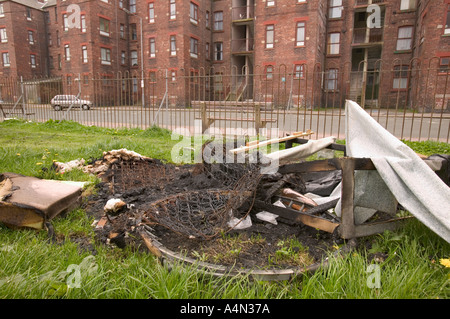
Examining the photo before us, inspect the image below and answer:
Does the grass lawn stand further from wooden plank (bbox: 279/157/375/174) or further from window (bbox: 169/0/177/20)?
window (bbox: 169/0/177/20)

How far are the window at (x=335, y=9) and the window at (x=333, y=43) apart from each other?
162cm

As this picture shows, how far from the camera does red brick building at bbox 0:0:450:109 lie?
23.2 meters

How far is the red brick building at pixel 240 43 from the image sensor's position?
2325 centimetres

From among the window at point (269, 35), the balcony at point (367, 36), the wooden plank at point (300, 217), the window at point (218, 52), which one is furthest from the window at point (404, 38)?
the wooden plank at point (300, 217)

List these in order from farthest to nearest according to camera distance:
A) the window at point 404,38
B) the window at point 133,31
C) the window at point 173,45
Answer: the window at point 133,31 < the window at point 173,45 < the window at point 404,38

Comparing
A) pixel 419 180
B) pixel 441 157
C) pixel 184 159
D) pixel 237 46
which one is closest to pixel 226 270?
pixel 419 180

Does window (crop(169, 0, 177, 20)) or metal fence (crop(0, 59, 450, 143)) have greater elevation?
window (crop(169, 0, 177, 20))

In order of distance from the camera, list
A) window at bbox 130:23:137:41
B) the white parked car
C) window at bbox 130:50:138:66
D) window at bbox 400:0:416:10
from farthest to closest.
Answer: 1. window at bbox 130:50:138:66
2. window at bbox 130:23:137:41
3. window at bbox 400:0:416:10
4. the white parked car

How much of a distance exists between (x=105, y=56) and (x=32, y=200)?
114 feet

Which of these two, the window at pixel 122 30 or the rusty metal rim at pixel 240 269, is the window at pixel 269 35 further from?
the rusty metal rim at pixel 240 269

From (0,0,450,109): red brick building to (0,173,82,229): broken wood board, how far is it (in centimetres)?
1734

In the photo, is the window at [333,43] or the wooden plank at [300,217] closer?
the wooden plank at [300,217]

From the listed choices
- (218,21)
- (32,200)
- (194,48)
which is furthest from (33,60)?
(32,200)
